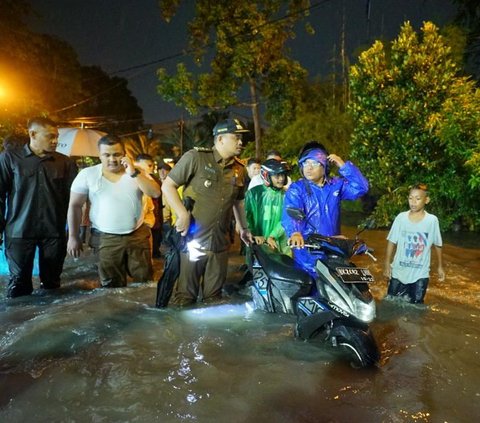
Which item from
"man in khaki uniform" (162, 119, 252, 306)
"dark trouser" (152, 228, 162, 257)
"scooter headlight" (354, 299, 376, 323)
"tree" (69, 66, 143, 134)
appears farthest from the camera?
"tree" (69, 66, 143, 134)

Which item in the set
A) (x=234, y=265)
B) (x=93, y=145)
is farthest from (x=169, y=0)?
(x=234, y=265)

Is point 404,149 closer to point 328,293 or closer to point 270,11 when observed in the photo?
point 328,293

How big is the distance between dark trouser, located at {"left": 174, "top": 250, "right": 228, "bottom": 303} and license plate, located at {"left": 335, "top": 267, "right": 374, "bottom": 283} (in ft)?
5.11

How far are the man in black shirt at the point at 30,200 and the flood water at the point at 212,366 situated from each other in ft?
1.67

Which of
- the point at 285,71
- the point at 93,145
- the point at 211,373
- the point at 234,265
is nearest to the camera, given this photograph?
the point at 211,373

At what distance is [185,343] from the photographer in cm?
367

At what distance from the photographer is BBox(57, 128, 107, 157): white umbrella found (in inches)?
444

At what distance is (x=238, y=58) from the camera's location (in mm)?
17547

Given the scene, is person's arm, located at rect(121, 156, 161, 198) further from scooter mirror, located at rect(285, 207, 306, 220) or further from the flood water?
scooter mirror, located at rect(285, 207, 306, 220)

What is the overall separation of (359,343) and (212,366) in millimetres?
1136

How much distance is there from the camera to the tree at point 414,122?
9.30 meters

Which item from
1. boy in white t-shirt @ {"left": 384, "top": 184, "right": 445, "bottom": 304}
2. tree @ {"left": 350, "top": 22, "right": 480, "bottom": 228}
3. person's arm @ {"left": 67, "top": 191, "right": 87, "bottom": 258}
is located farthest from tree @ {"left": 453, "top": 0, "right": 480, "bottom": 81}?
person's arm @ {"left": 67, "top": 191, "right": 87, "bottom": 258}

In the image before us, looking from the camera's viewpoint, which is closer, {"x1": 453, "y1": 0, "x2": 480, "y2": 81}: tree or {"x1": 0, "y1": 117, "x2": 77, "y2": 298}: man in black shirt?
{"x1": 0, "y1": 117, "x2": 77, "y2": 298}: man in black shirt

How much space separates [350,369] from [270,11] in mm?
17304
